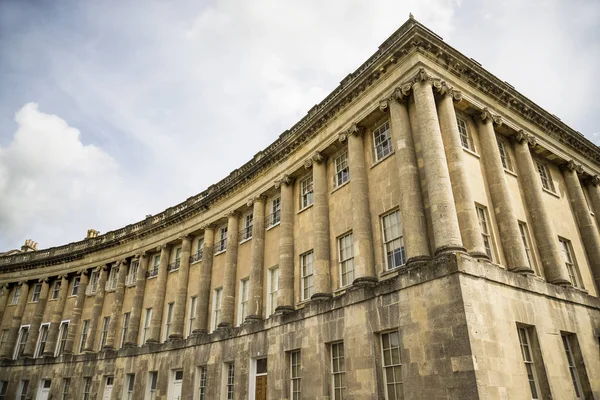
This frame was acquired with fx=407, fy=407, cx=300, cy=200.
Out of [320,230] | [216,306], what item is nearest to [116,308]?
[216,306]

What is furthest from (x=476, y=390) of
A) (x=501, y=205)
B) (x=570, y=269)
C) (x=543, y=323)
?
(x=570, y=269)

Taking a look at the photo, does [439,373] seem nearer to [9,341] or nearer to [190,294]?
[190,294]

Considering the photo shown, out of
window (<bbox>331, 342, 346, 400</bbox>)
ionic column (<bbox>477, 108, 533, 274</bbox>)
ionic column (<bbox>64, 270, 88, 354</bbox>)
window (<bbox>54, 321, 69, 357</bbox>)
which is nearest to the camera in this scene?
ionic column (<bbox>477, 108, 533, 274</bbox>)

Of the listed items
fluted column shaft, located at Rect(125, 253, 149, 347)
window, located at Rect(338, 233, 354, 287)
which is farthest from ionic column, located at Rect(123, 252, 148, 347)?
window, located at Rect(338, 233, 354, 287)

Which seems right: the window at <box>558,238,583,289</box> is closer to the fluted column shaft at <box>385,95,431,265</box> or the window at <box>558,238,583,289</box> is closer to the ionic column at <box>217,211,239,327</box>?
the fluted column shaft at <box>385,95,431,265</box>

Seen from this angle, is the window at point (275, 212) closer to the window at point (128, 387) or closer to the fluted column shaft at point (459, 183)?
the fluted column shaft at point (459, 183)

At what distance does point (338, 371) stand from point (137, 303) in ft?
→ 60.2

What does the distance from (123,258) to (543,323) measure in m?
27.6

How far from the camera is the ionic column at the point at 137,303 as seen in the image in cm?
2680

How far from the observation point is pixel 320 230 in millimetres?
17094

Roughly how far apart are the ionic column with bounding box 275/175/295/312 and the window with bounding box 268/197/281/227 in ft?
4.07

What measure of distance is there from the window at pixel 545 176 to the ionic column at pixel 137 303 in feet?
82.8

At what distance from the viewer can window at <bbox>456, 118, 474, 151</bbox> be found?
15.7 m

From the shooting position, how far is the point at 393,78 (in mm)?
15594
